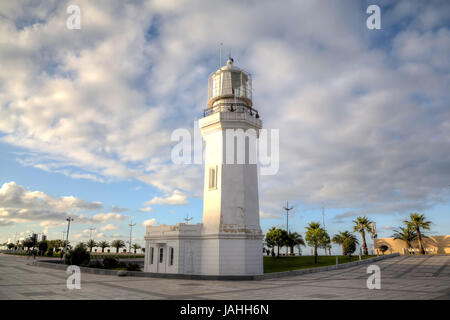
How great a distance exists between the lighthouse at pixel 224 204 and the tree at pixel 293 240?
28.8 metres

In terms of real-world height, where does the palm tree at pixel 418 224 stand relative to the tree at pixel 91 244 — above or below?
above

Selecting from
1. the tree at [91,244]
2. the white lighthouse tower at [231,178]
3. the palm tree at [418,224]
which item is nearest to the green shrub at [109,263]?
the white lighthouse tower at [231,178]

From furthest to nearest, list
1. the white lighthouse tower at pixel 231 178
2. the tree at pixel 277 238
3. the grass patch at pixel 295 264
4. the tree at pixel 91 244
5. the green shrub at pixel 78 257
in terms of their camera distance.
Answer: the tree at pixel 91 244 < the tree at pixel 277 238 < the grass patch at pixel 295 264 < the green shrub at pixel 78 257 < the white lighthouse tower at pixel 231 178

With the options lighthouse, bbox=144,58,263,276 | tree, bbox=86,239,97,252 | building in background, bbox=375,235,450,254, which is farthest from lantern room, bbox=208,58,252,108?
tree, bbox=86,239,97,252

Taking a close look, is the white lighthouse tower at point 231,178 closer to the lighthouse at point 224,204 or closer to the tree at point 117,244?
the lighthouse at point 224,204

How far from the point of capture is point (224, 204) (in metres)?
25.0

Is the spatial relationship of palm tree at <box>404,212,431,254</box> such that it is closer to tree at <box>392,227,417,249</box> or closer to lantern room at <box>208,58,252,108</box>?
tree at <box>392,227,417,249</box>

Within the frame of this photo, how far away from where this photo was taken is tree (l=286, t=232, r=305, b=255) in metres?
52.0

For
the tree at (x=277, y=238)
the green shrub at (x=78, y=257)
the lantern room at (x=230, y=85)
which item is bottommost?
the green shrub at (x=78, y=257)

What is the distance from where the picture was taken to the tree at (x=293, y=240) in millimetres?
51959

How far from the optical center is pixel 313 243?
44.6 metres

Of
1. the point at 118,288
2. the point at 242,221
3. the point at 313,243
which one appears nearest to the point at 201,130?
the point at 242,221

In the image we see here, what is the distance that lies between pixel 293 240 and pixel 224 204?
106 ft

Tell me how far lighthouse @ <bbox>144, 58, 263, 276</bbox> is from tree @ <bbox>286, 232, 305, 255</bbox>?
1132 inches
